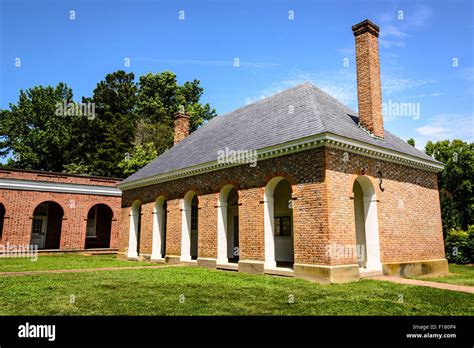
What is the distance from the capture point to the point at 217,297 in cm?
834

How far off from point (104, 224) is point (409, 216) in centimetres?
2567

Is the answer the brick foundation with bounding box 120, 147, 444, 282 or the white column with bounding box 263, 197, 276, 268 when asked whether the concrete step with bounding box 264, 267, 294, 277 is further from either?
the brick foundation with bounding box 120, 147, 444, 282

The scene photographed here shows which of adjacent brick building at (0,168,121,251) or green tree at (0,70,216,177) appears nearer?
adjacent brick building at (0,168,121,251)

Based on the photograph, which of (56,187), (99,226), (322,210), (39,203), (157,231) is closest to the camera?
(322,210)

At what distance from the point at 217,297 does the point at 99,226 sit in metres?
26.0

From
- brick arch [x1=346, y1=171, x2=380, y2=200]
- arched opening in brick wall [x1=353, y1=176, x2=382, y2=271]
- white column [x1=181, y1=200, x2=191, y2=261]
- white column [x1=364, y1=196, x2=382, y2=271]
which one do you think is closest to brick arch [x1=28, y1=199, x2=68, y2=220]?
white column [x1=181, y1=200, x2=191, y2=261]

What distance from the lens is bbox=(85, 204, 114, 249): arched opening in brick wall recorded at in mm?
31062

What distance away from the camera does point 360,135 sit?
12883 millimetres

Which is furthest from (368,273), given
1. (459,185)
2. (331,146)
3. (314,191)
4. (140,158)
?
(140,158)

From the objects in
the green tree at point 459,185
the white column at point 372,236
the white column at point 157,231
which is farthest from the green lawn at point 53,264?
the green tree at point 459,185

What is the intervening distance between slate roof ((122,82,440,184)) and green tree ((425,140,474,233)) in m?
14.0

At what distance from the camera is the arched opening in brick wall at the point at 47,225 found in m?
28.3

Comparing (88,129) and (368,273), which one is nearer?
(368,273)

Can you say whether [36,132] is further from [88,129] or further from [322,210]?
[322,210]
